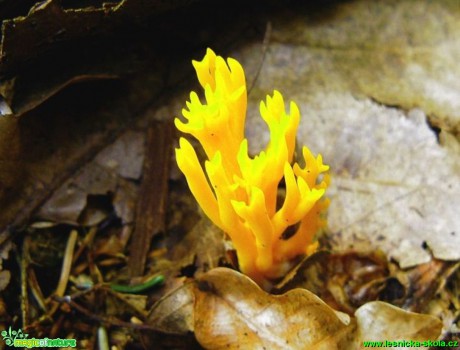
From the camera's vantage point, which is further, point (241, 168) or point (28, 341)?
point (28, 341)

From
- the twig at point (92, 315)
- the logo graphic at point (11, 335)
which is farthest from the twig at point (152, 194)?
the logo graphic at point (11, 335)

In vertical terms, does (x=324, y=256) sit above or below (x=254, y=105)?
below

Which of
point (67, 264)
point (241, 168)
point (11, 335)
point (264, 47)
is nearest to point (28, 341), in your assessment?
point (11, 335)

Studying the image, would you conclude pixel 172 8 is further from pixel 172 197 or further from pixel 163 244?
pixel 163 244

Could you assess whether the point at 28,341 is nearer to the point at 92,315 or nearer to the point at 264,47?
the point at 92,315

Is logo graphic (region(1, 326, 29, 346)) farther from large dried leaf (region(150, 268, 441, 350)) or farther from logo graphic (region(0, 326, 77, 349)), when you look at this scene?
large dried leaf (region(150, 268, 441, 350))

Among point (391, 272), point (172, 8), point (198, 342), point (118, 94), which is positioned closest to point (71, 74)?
point (118, 94)

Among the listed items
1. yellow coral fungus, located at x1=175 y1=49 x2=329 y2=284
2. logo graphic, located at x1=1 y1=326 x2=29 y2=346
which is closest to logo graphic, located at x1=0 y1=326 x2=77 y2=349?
logo graphic, located at x1=1 y1=326 x2=29 y2=346

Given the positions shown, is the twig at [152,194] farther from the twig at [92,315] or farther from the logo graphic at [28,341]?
the logo graphic at [28,341]

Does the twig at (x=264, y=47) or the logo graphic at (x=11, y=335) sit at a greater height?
the twig at (x=264, y=47)
